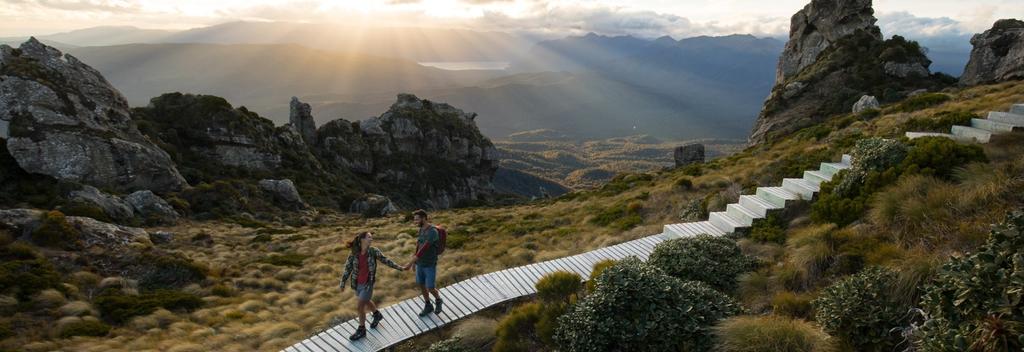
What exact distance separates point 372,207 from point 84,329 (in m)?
39.0

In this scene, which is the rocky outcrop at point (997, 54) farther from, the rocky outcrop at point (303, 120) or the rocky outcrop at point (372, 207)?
the rocky outcrop at point (303, 120)

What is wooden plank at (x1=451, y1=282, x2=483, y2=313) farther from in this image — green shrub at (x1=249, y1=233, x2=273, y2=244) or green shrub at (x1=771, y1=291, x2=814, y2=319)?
green shrub at (x1=249, y1=233, x2=273, y2=244)

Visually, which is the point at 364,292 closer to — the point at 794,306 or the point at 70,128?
the point at 794,306

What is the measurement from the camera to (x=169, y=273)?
1752 centimetres

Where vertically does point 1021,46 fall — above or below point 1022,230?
above

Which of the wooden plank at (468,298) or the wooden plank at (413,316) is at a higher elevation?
the wooden plank at (468,298)

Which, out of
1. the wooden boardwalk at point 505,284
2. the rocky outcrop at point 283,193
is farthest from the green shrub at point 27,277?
the rocky outcrop at point 283,193

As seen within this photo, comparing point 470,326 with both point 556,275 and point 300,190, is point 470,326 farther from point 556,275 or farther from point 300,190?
point 300,190

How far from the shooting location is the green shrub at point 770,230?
11273 millimetres

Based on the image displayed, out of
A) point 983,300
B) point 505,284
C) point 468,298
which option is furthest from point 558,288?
point 983,300

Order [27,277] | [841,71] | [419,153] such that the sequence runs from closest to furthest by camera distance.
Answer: [27,277]
[841,71]
[419,153]

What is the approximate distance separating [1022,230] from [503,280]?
8.53m

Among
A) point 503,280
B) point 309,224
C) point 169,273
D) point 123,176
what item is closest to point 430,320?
point 503,280

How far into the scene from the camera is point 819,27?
202 ft
